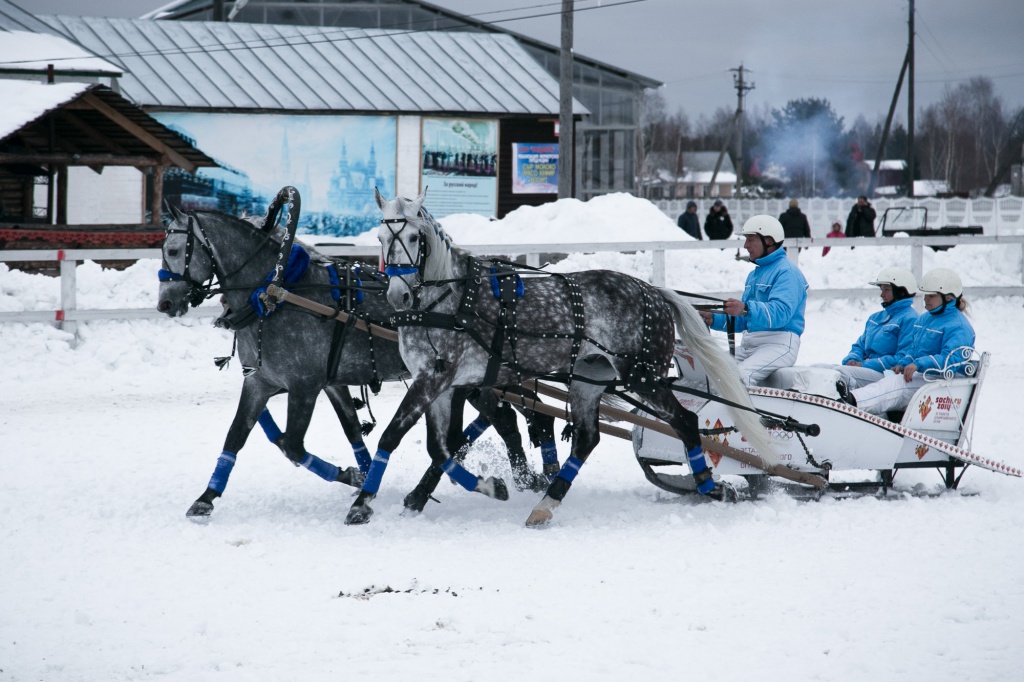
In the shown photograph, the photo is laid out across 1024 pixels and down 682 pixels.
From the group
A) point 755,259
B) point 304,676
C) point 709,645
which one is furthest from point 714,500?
point 304,676

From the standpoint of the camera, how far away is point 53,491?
25.2ft

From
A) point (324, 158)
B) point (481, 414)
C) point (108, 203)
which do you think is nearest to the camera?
point (481, 414)

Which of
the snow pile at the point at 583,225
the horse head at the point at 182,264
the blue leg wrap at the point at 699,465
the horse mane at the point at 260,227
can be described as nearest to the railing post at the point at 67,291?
the horse mane at the point at 260,227

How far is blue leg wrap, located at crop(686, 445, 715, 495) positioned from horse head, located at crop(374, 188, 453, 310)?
206 centimetres

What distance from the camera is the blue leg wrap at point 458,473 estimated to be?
7.09 metres

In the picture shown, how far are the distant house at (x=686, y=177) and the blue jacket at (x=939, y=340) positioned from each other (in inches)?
2871

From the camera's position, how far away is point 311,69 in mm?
31250

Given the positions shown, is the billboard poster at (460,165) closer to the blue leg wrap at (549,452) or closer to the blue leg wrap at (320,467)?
the blue leg wrap at (549,452)

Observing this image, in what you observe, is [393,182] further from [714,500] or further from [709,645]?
[709,645]

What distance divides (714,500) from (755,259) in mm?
1697

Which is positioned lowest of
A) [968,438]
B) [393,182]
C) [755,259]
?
[968,438]

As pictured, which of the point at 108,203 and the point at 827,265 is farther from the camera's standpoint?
the point at 108,203

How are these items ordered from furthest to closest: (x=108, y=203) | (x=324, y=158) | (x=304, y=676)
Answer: (x=324, y=158), (x=108, y=203), (x=304, y=676)

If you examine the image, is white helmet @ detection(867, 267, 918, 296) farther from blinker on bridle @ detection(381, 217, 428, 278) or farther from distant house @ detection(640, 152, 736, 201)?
distant house @ detection(640, 152, 736, 201)
